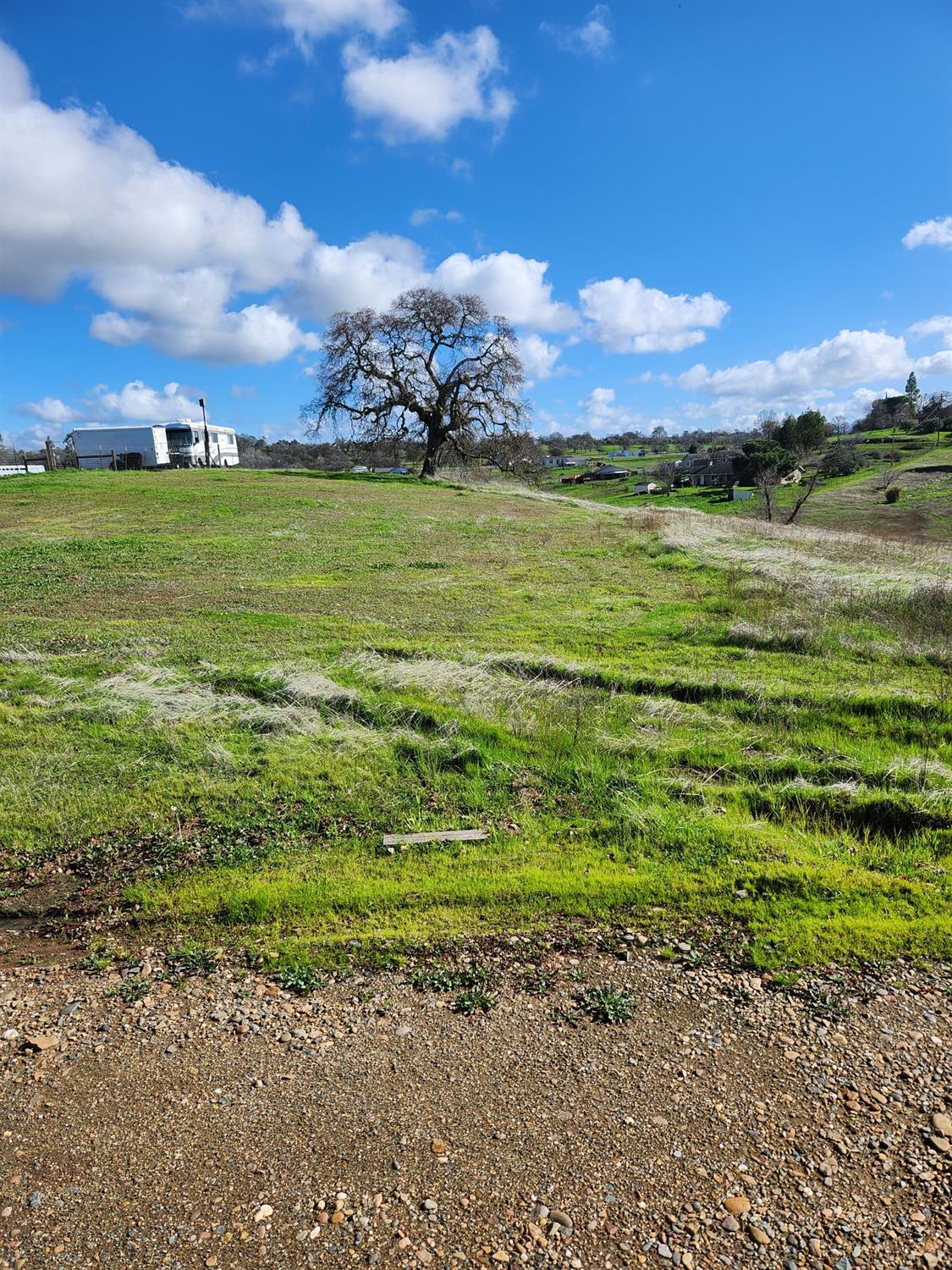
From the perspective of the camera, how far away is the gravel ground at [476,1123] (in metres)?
2.56

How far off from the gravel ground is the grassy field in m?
0.49

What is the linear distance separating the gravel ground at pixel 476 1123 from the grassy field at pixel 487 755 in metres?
0.49

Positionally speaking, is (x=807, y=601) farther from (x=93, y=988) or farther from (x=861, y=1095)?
(x=93, y=988)

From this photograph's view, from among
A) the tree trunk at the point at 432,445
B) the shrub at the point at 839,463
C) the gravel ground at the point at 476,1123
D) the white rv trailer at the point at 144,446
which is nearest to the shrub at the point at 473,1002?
the gravel ground at the point at 476,1123

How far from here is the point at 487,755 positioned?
6.52m

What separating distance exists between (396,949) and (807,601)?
10924 mm

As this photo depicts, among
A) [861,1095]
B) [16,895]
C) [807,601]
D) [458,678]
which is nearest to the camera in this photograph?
[861,1095]

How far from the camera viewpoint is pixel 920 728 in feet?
23.8

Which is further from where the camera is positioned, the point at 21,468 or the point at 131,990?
the point at 21,468

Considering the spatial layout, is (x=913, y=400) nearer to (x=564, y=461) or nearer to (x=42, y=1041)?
(x=564, y=461)

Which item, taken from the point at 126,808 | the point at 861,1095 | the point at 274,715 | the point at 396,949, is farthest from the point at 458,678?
the point at 861,1095

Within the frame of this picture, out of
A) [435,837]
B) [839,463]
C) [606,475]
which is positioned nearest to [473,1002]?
[435,837]

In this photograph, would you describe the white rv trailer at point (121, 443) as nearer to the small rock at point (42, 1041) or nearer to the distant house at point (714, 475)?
the small rock at point (42, 1041)

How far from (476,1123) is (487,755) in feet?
11.9
